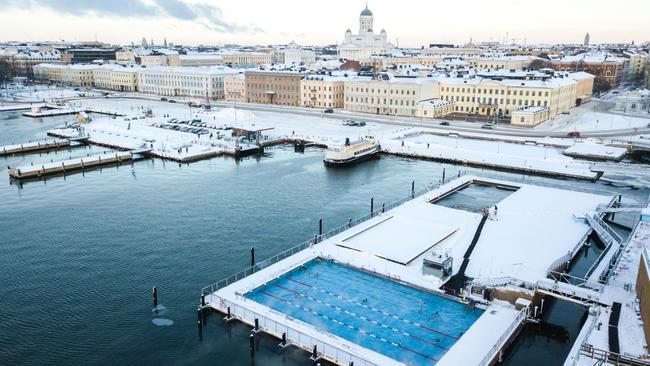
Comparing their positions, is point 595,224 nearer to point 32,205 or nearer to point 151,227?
point 151,227

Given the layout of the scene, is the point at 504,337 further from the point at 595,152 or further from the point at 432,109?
the point at 432,109

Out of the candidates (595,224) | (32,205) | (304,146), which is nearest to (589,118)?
(304,146)

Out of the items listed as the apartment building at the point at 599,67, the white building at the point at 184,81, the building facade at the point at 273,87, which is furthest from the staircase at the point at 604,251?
the apartment building at the point at 599,67

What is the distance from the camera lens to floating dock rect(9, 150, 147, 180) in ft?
171

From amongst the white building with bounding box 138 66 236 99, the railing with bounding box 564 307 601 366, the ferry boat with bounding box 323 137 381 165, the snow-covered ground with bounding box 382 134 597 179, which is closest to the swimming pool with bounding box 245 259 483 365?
the railing with bounding box 564 307 601 366

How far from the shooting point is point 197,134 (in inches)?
2844

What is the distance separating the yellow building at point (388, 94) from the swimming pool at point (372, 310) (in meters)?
62.6

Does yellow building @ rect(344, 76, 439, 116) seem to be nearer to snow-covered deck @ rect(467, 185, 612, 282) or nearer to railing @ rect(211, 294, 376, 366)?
snow-covered deck @ rect(467, 185, 612, 282)

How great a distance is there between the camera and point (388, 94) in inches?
3568

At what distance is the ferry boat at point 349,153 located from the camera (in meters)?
57.5

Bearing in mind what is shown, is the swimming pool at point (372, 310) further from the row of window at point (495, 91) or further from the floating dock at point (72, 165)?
the row of window at point (495, 91)

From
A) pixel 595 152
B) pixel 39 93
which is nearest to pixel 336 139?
pixel 595 152

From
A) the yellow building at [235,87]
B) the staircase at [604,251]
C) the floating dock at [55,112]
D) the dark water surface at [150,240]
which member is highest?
the yellow building at [235,87]

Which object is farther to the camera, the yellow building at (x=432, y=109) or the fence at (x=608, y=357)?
the yellow building at (x=432, y=109)
